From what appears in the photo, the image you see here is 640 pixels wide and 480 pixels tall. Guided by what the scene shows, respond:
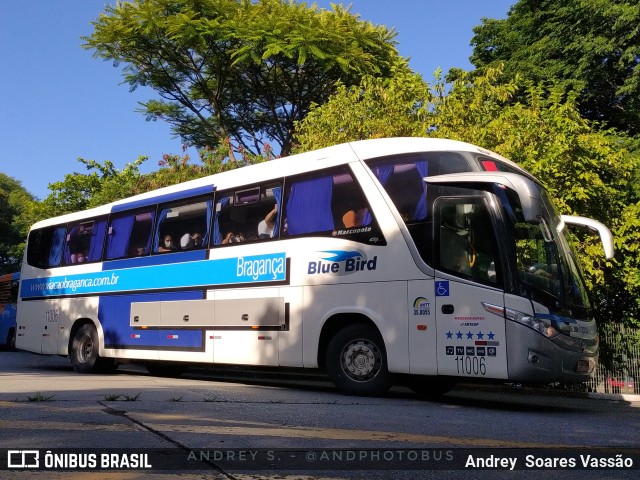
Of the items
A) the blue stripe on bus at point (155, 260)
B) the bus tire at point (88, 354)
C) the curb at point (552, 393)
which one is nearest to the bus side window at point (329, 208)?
the blue stripe on bus at point (155, 260)

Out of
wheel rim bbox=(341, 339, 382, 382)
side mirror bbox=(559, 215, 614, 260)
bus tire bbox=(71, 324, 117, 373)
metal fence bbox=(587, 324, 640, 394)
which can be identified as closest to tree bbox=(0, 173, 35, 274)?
bus tire bbox=(71, 324, 117, 373)

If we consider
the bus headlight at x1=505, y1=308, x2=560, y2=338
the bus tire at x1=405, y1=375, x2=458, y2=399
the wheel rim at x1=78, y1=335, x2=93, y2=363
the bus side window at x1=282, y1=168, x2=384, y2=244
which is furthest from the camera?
the wheel rim at x1=78, y1=335, x2=93, y2=363

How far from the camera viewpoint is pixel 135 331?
523 inches

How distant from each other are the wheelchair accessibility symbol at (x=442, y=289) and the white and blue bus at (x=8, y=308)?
21873 mm

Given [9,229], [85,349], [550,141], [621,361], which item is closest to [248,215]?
[85,349]

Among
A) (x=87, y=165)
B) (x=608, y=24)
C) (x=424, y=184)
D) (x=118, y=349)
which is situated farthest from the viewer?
(x=87, y=165)

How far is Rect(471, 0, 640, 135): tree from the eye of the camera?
2247cm

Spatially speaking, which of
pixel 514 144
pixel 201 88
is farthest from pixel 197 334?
pixel 201 88

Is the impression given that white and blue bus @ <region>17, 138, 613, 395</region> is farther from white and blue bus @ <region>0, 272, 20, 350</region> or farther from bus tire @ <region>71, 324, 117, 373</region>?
white and blue bus @ <region>0, 272, 20, 350</region>

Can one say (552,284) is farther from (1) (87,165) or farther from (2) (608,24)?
(1) (87,165)

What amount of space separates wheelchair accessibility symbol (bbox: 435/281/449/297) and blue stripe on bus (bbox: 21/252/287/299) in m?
2.59

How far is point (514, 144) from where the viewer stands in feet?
47.0

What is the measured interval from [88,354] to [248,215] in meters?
5.63

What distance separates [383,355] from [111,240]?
7.30 metres
